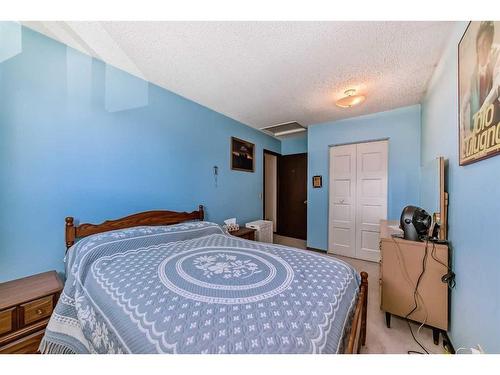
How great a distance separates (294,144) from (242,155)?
165 cm

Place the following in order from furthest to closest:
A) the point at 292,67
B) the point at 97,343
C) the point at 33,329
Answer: the point at 292,67
the point at 33,329
the point at 97,343

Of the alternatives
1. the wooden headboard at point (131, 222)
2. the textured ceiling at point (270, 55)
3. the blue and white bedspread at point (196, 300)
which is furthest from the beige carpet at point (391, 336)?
the textured ceiling at point (270, 55)

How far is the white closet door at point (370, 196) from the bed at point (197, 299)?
87.8 inches

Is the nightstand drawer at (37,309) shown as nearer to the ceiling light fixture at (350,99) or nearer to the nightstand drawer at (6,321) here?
the nightstand drawer at (6,321)

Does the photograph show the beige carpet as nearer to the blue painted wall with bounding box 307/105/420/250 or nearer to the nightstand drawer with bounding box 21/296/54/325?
the blue painted wall with bounding box 307/105/420/250

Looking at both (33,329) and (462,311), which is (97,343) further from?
(462,311)

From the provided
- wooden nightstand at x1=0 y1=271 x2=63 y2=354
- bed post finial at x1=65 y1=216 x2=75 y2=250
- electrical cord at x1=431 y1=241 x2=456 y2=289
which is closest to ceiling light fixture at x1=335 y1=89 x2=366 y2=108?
electrical cord at x1=431 y1=241 x2=456 y2=289

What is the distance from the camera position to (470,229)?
1.24 metres

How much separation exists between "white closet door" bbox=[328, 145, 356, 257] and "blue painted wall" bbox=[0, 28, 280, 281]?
2508 millimetres

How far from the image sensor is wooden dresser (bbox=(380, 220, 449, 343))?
1542mm

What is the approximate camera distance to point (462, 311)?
1329mm

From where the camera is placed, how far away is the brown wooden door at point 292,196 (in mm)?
4535
